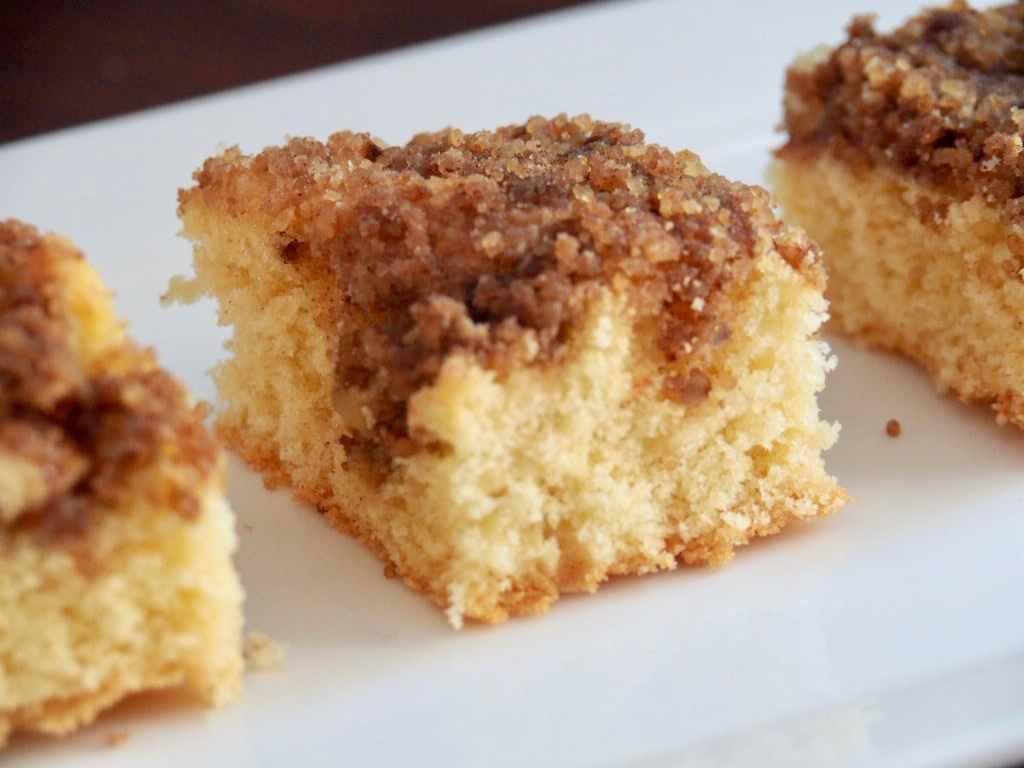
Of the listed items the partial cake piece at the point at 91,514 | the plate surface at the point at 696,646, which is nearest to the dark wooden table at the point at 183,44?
the plate surface at the point at 696,646

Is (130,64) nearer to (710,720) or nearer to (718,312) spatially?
(718,312)

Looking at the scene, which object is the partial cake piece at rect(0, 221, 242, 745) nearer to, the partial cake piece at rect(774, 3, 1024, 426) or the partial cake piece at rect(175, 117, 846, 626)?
the partial cake piece at rect(175, 117, 846, 626)

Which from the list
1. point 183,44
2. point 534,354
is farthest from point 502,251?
point 183,44

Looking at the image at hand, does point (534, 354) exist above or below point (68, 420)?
below

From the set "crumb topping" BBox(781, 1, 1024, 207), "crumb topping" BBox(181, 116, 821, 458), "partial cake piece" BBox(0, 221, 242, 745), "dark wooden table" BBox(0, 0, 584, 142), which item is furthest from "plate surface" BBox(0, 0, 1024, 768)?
"dark wooden table" BBox(0, 0, 584, 142)

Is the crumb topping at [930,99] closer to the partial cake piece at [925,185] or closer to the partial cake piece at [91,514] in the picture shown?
the partial cake piece at [925,185]

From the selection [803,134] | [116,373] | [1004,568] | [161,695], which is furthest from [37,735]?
[803,134]

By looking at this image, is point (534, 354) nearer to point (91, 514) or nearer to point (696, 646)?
point (696, 646)
